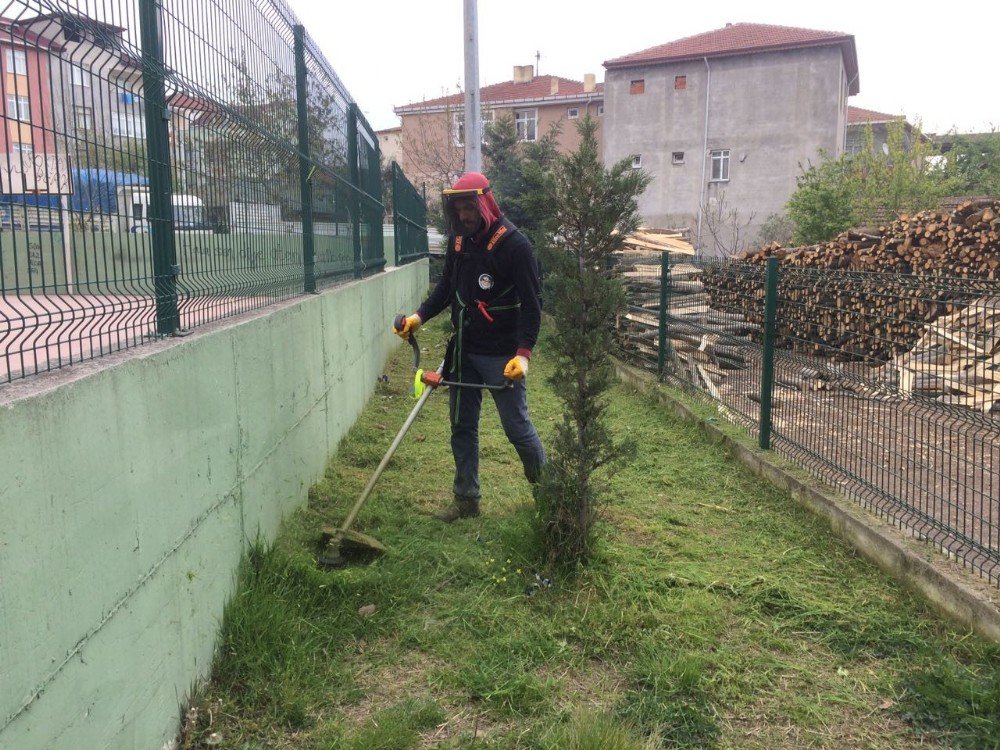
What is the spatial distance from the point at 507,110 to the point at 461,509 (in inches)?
1322

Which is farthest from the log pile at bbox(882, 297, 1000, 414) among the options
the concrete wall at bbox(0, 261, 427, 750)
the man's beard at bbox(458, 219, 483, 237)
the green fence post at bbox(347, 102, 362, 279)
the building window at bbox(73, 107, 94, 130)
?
the green fence post at bbox(347, 102, 362, 279)

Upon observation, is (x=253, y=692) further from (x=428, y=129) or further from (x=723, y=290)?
(x=428, y=129)

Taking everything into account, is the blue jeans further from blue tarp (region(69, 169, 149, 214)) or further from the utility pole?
the utility pole

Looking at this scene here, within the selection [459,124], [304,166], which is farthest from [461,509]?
[459,124]

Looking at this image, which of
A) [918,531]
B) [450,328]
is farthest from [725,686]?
[450,328]

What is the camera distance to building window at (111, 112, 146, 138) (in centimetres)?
236

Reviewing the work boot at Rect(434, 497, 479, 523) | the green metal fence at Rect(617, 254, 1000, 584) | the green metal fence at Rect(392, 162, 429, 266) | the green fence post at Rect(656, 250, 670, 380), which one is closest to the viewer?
the green metal fence at Rect(617, 254, 1000, 584)

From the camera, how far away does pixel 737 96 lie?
32438mm

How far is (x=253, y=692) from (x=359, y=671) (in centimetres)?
40

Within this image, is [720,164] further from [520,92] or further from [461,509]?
[461,509]

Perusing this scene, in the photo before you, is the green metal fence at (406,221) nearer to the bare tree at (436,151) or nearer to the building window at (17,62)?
the building window at (17,62)

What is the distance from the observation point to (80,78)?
213 cm

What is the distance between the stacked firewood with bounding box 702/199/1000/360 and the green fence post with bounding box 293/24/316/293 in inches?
123

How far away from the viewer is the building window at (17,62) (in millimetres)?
1824
